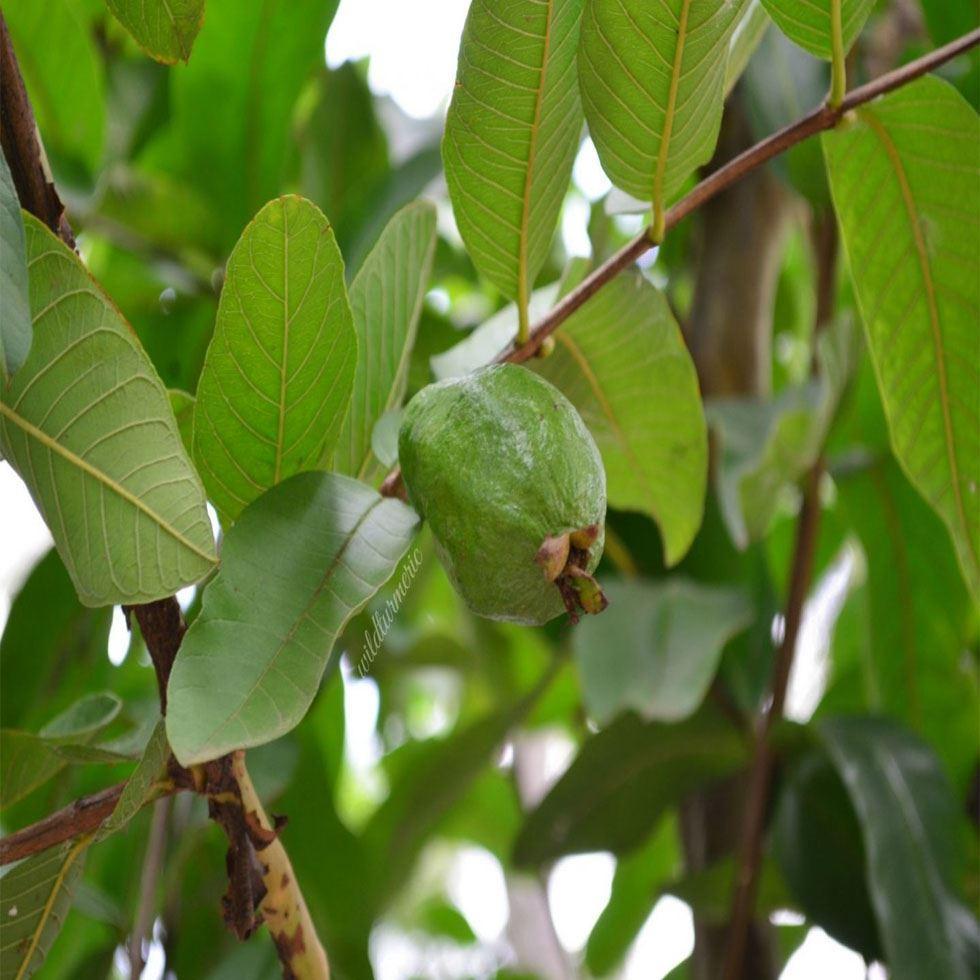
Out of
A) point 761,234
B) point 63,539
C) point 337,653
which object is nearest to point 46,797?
point 337,653

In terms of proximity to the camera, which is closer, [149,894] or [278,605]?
[278,605]

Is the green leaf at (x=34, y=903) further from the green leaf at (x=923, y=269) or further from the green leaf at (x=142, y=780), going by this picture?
the green leaf at (x=923, y=269)

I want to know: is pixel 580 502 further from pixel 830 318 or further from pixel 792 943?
pixel 792 943

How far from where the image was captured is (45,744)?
0.56m

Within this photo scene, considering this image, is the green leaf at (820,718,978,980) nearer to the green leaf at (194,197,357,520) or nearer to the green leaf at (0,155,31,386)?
the green leaf at (194,197,357,520)

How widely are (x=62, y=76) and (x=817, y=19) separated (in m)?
0.69

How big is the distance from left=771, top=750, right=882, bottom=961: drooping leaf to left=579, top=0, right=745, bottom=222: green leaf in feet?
2.07

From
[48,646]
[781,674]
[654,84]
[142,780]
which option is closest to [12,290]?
[142,780]

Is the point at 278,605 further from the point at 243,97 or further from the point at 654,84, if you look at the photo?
the point at 243,97

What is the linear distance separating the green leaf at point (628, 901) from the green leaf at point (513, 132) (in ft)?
3.23

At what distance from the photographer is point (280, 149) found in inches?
44.9

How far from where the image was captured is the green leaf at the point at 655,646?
3.08 ft

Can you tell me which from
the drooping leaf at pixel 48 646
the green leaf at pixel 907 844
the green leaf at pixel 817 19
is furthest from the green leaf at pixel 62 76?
the green leaf at pixel 907 844

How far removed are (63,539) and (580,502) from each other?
0.62 ft
